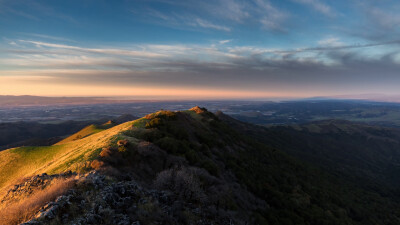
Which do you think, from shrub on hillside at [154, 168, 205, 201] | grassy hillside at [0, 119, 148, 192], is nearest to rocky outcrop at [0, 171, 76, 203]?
grassy hillside at [0, 119, 148, 192]

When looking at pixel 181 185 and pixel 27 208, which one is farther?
pixel 181 185

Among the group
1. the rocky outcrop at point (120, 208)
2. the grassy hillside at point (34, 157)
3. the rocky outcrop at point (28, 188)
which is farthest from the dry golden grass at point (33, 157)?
the rocky outcrop at point (120, 208)

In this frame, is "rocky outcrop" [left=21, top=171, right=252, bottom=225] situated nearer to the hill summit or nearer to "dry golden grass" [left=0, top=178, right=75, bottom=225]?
the hill summit

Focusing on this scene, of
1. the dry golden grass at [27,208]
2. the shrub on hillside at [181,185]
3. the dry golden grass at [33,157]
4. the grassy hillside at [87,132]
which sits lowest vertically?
the grassy hillside at [87,132]

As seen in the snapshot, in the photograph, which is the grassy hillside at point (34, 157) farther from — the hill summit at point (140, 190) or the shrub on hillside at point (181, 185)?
the shrub on hillside at point (181, 185)

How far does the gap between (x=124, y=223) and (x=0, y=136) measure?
276 meters

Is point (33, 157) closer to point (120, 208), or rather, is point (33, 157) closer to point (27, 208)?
point (27, 208)

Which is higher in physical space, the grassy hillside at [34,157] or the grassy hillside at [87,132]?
the grassy hillside at [34,157]

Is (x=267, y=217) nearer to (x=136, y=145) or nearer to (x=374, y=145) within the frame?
(x=136, y=145)

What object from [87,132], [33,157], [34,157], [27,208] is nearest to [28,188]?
[27,208]

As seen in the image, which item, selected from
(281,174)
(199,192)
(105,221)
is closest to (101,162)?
(105,221)

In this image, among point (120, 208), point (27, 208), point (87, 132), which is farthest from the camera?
point (87, 132)

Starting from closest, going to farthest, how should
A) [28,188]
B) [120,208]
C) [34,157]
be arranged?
[120,208], [28,188], [34,157]

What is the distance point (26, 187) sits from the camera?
40.9 feet
